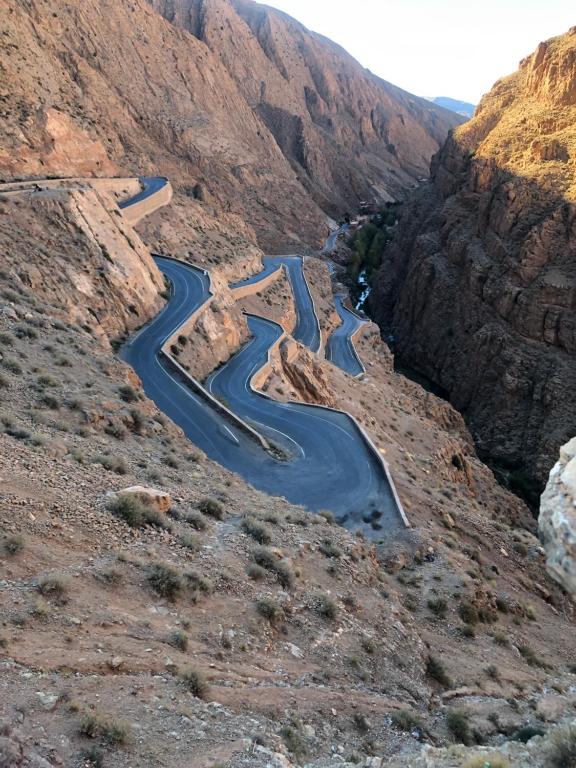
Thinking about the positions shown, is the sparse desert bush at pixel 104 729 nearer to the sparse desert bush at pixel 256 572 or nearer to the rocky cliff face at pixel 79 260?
the sparse desert bush at pixel 256 572

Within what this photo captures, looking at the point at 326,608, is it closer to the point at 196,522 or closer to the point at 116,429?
the point at 196,522

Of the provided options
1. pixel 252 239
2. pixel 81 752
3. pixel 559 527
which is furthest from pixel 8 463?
pixel 252 239

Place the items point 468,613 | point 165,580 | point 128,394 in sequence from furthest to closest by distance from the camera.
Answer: point 128,394
point 468,613
point 165,580

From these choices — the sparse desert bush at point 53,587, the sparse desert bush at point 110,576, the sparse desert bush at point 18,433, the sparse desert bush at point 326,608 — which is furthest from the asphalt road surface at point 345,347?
the sparse desert bush at point 53,587

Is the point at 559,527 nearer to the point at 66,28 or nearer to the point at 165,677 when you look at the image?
the point at 165,677

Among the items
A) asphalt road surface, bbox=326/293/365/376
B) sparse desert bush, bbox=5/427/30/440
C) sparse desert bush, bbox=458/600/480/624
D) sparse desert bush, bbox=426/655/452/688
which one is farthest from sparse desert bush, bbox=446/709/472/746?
asphalt road surface, bbox=326/293/365/376

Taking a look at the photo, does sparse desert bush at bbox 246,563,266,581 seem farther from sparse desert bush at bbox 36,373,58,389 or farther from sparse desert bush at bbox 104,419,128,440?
sparse desert bush at bbox 36,373,58,389

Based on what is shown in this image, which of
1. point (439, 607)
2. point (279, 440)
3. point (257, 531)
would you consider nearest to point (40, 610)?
point (257, 531)
